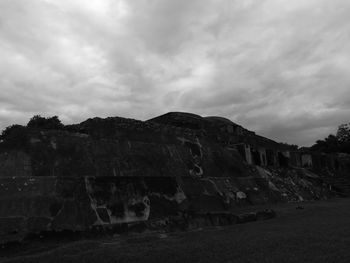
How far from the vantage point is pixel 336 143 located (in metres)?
36.5

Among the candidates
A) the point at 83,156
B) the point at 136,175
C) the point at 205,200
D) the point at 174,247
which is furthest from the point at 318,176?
the point at 174,247

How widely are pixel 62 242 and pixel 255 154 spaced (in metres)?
9.73

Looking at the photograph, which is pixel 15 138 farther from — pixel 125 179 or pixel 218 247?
pixel 218 247

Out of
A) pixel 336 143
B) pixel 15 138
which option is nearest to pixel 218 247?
pixel 15 138

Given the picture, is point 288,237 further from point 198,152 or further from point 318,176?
point 318,176

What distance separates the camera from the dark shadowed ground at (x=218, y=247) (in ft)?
14.3

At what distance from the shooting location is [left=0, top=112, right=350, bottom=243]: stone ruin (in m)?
6.26

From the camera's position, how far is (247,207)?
9.74 m

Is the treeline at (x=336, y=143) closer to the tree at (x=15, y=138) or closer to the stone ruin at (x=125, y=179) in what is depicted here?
the stone ruin at (x=125, y=179)

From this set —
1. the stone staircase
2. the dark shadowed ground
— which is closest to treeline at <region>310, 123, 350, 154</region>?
the stone staircase

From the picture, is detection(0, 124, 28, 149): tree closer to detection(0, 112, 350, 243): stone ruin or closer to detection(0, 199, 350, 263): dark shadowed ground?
detection(0, 112, 350, 243): stone ruin

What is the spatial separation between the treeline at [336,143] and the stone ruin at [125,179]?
23.2 meters

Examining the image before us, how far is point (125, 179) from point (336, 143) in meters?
33.0

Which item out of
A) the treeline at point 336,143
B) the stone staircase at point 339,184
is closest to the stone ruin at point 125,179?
the stone staircase at point 339,184
